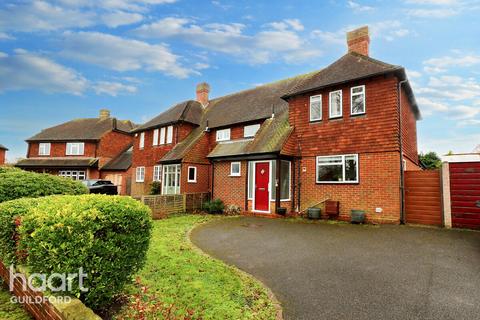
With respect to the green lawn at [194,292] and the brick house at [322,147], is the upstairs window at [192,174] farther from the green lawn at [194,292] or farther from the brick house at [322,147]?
the green lawn at [194,292]

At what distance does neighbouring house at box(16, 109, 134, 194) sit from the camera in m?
30.1

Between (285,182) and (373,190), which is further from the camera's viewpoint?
(285,182)

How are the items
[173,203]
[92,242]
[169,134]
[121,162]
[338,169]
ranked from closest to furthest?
[92,242], [338,169], [173,203], [169,134], [121,162]

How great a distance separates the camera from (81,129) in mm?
33094

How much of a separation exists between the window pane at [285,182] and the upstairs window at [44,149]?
32.4m

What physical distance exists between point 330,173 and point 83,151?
30.5m

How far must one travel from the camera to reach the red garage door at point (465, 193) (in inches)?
352

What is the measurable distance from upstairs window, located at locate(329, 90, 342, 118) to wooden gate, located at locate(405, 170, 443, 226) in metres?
3.95

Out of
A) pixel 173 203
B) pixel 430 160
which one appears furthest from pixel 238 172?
pixel 430 160

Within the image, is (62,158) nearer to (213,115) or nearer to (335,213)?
(213,115)

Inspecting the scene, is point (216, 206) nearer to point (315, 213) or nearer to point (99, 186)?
point (315, 213)

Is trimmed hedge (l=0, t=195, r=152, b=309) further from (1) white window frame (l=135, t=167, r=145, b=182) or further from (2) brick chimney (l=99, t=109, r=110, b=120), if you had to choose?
(2) brick chimney (l=99, t=109, r=110, b=120)

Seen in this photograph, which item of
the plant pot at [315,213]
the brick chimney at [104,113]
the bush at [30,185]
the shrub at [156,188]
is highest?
the brick chimney at [104,113]

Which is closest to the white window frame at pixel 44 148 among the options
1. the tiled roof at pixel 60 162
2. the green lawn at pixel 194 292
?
the tiled roof at pixel 60 162
